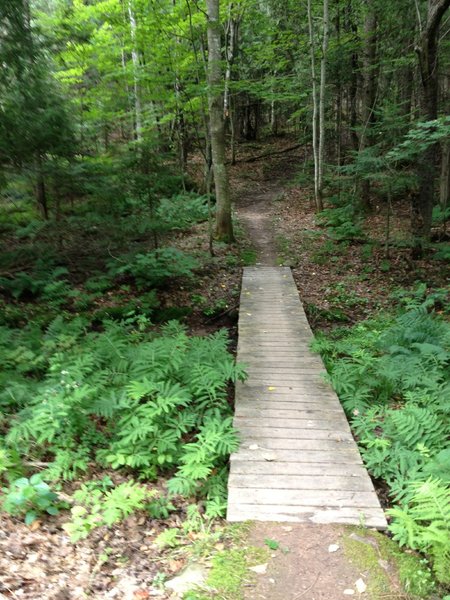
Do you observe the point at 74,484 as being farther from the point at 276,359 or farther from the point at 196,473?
the point at 276,359

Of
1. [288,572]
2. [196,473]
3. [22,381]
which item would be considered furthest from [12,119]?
[288,572]

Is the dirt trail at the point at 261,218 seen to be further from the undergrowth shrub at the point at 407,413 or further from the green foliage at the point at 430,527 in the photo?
the green foliage at the point at 430,527

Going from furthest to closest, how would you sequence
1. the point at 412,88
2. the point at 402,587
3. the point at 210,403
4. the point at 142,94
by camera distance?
the point at 412,88 → the point at 142,94 → the point at 210,403 → the point at 402,587

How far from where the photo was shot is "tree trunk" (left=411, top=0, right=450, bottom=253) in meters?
10.3

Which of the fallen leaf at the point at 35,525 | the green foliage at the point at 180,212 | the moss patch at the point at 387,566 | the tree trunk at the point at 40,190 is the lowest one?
the moss patch at the point at 387,566

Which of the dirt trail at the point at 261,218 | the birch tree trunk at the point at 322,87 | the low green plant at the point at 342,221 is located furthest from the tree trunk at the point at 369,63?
the dirt trail at the point at 261,218

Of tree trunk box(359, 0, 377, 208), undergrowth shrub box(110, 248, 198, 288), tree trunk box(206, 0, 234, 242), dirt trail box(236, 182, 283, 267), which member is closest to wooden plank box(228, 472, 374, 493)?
undergrowth shrub box(110, 248, 198, 288)

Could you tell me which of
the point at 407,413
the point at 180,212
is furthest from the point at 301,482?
the point at 180,212

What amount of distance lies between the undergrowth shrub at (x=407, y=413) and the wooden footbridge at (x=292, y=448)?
9.4 inches

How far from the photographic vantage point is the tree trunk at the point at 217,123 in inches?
452

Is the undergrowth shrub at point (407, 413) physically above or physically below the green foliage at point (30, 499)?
below

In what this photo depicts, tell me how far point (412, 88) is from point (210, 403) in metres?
19.6

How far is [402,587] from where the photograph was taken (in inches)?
124

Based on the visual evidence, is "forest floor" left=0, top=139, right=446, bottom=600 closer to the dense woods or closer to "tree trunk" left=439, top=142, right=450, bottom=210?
the dense woods
